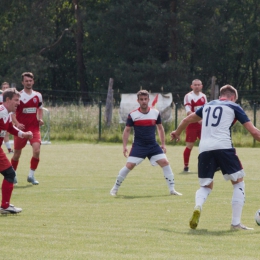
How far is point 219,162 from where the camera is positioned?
850 centimetres

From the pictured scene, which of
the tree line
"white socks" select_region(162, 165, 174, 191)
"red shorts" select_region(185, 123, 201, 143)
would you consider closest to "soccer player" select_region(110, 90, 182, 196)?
"white socks" select_region(162, 165, 174, 191)

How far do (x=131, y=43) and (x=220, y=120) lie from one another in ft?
139

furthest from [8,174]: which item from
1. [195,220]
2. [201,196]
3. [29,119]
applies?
[29,119]

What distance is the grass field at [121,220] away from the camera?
22.5 feet

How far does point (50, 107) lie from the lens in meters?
33.4

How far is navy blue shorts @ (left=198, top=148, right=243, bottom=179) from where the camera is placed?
332 inches

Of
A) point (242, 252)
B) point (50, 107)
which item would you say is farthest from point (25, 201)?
point (50, 107)

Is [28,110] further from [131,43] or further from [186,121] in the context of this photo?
[131,43]

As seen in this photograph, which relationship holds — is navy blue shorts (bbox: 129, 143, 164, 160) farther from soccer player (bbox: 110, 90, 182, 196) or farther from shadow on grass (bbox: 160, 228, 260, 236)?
shadow on grass (bbox: 160, 228, 260, 236)

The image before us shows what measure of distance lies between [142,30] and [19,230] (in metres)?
40.9

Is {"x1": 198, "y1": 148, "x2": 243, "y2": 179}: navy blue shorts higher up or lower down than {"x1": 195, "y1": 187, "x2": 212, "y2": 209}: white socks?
higher up

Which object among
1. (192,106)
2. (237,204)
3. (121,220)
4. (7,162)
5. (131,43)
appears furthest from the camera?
(131,43)

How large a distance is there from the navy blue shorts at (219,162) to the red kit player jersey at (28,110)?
19.6 feet

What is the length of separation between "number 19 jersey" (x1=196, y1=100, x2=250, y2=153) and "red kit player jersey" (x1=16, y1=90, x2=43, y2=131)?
19.8 ft
